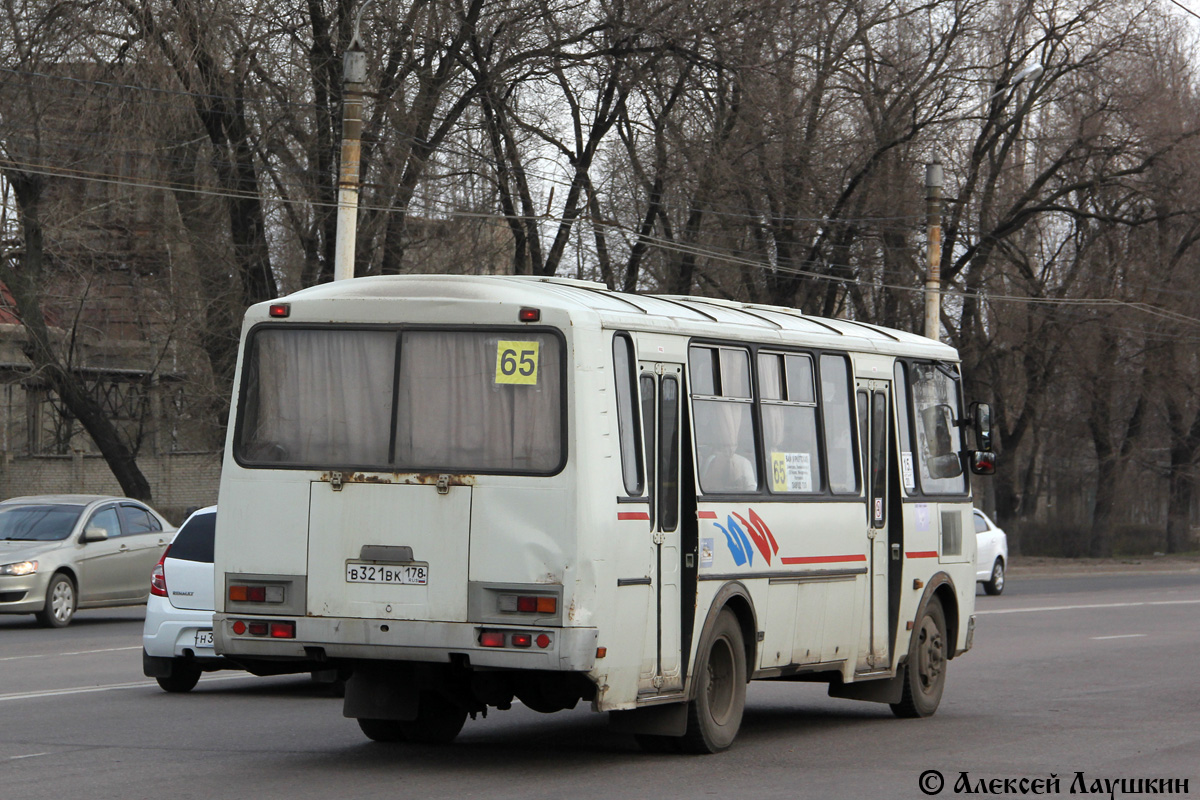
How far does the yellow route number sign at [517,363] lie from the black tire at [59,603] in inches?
518

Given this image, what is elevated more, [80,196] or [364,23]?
[364,23]

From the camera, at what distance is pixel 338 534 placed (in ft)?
29.5

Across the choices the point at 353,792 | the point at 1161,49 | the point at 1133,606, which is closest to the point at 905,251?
the point at 1161,49

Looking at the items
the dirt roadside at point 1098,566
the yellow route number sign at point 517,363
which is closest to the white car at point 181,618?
the yellow route number sign at point 517,363

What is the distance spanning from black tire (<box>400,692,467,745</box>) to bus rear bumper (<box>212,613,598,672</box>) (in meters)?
1.29

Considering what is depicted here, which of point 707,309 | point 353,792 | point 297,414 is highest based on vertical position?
point 707,309

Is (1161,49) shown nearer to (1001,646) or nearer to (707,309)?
(1001,646)

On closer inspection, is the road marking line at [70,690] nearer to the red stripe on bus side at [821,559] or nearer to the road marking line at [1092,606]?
the red stripe on bus side at [821,559]

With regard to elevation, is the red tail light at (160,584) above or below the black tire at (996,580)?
above

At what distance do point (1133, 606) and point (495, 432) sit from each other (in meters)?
20.7

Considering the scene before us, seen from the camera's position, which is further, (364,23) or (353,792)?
(364,23)

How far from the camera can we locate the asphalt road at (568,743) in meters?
8.73

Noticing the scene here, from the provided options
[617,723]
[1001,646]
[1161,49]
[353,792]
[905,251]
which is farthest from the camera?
[1161,49]

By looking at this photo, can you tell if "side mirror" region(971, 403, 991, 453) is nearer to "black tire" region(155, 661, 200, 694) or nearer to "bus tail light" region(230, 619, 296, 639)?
"bus tail light" region(230, 619, 296, 639)
